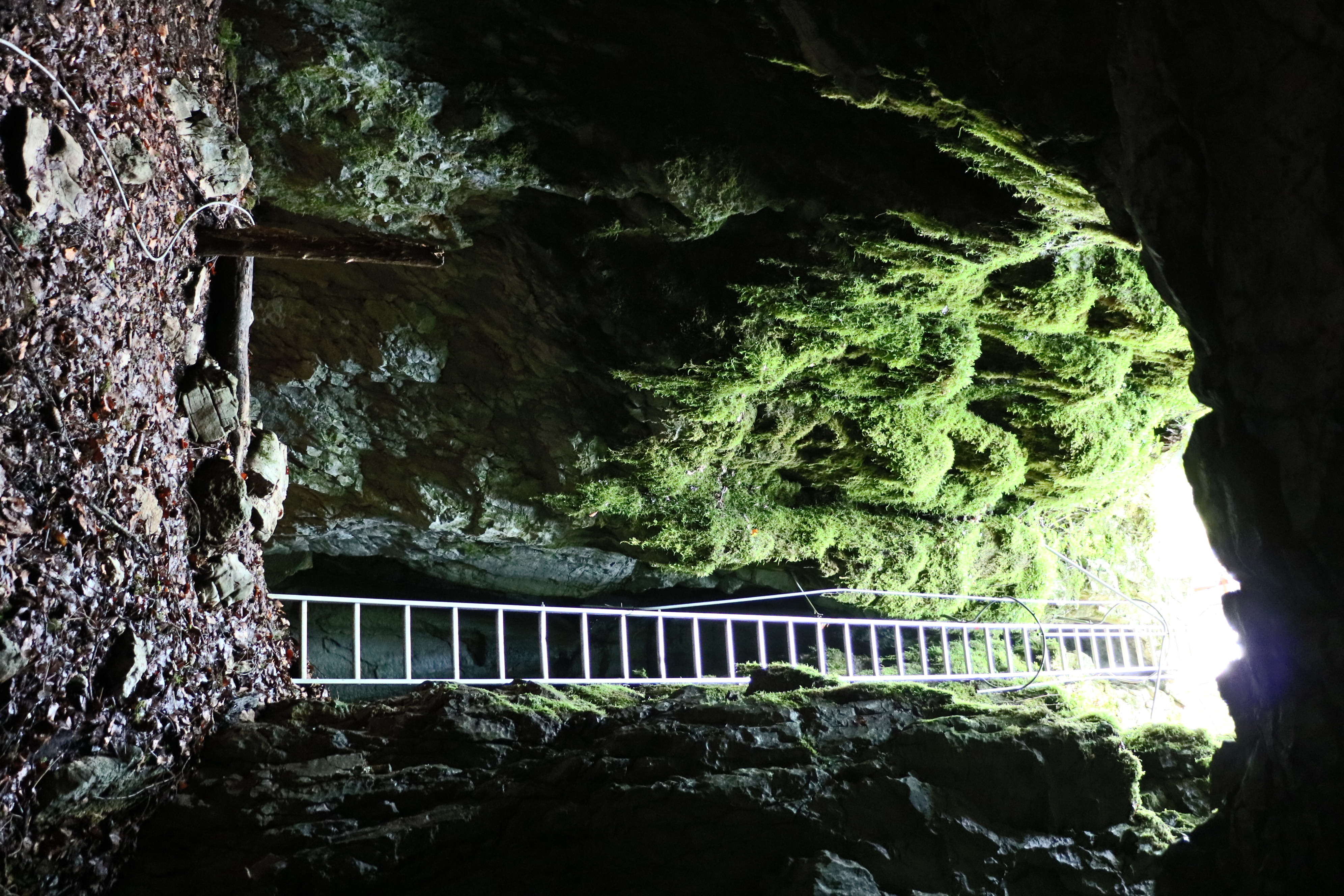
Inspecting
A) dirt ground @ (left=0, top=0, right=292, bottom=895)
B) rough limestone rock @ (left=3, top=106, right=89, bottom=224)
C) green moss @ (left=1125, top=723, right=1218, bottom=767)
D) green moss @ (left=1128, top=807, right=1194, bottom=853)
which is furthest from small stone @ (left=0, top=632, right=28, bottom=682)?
green moss @ (left=1125, top=723, right=1218, bottom=767)

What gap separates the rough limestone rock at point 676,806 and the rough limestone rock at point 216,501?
0.92 metres

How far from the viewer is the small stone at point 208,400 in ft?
14.2

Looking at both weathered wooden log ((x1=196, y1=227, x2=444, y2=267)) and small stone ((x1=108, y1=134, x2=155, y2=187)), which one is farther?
weathered wooden log ((x1=196, y1=227, x2=444, y2=267))

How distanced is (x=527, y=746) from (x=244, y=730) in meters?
1.30

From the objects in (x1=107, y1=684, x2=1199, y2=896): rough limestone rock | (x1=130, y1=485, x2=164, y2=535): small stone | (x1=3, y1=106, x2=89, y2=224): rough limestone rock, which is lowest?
(x1=107, y1=684, x2=1199, y2=896): rough limestone rock

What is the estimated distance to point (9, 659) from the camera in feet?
10.3

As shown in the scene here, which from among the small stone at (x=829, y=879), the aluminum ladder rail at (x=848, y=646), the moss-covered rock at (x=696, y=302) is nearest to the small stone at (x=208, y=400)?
the moss-covered rock at (x=696, y=302)

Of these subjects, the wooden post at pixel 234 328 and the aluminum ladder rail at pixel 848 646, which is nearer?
the wooden post at pixel 234 328

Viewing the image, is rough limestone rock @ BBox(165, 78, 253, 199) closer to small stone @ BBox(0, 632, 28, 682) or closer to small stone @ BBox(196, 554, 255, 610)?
small stone @ BBox(196, 554, 255, 610)

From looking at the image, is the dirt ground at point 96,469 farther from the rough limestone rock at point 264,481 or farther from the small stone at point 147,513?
the rough limestone rock at point 264,481

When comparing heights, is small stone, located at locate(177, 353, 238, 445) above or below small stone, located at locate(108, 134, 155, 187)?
below

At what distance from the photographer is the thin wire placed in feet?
10.6

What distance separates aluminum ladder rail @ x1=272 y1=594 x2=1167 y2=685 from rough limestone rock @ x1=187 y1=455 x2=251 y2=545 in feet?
4.24

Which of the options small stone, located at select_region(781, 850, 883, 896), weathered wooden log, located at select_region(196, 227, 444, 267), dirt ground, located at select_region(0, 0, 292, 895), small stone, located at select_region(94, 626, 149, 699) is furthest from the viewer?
weathered wooden log, located at select_region(196, 227, 444, 267)
